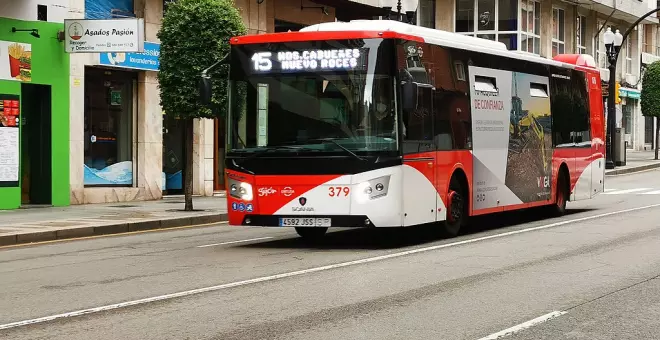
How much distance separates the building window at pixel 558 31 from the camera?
52219 millimetres

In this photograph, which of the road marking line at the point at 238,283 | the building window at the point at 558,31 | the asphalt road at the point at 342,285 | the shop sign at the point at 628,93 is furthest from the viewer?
the shop sign at the point at 628,93

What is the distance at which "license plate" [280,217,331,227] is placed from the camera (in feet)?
47.3

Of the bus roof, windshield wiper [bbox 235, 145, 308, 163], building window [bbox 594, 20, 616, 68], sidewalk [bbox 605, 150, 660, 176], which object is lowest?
sidewalk [bbox 605, 150, 660, 176]

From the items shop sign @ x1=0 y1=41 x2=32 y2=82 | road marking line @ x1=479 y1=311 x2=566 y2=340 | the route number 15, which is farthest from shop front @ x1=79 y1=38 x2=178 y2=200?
road marking line @ x1=479 y1=311 x2=566 y2=340

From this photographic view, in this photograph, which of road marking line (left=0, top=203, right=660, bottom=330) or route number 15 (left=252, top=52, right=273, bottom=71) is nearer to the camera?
road marking line (left=0, top=203, right=660, bottom=330)

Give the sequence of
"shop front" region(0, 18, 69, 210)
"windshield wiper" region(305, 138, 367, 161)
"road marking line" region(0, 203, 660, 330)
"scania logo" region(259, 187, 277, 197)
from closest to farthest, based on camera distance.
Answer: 1. "road marking line" region(0, 203, 660, 330)
2. "windshield wiper" region(305, 138, 367, 161)
3. "scania logo" region(259, 187, 277, 197)
4. "shop front" region(0, 18, 69, 210)

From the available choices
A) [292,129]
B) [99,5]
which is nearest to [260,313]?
[292,129]

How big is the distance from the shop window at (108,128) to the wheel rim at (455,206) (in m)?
11.2

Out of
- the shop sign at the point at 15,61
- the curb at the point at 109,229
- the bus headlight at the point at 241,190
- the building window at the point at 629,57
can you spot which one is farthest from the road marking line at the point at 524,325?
the building window at the point at 629,57

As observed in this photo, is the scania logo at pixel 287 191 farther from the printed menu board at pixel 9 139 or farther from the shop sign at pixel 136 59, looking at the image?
the shop sign at pixel 136 59

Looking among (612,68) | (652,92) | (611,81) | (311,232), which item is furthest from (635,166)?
(311,232)

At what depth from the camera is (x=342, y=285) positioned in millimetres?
10758

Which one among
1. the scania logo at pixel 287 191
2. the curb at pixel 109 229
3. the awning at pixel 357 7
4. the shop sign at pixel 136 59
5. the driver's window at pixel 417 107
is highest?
the awning at pixel 357 7

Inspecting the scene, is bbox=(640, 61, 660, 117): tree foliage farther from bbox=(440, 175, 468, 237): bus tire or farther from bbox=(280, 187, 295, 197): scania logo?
bbox=(280, 187, 295, 197): scania logo
